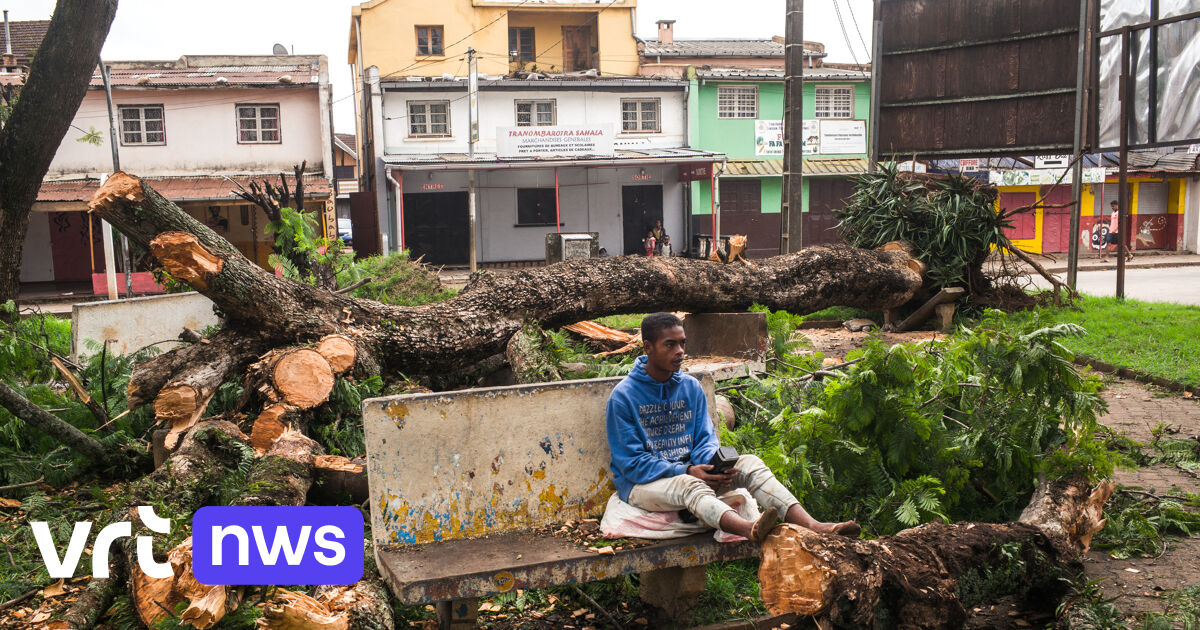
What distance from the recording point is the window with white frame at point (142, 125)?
22.4 m

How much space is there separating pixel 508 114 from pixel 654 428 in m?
22.6

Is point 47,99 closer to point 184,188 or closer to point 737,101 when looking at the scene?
point 184,188

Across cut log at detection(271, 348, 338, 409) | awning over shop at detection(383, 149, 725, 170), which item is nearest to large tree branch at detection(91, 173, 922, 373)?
cut log at detection(271, 348, 338, 409)

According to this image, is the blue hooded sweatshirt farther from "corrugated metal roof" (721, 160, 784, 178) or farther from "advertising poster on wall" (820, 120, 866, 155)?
"advertising poster on wall" (820, 120, 866, 155)

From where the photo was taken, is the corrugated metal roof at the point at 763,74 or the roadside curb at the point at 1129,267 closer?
the roadside curb at the point at 1129,267

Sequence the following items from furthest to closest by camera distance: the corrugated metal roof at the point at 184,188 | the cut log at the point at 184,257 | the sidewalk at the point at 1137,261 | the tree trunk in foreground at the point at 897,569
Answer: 1. the sidewalk at the point at 1137,261
2. the corrugated metal roof at the point at 184,188
3. the cut log at the point at 184,257
4. the tree trunk in foreground at the point at 897,569

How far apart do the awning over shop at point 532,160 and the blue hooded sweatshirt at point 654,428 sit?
60.8ft

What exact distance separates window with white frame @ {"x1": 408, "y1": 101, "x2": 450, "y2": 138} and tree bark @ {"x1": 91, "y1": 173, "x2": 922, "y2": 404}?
1657 cm

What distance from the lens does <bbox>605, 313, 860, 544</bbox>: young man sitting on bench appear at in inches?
147

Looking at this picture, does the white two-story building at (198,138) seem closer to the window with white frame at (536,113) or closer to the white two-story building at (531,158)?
the white two-story building at (531,158)

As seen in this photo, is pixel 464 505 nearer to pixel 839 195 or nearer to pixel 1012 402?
pixel 1012 402

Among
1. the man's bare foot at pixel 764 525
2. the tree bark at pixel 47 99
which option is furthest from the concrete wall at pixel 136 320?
the man's bare foot at pixel 764 525

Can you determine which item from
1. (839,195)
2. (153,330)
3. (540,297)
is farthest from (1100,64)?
(839,195)

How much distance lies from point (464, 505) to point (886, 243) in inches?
360
